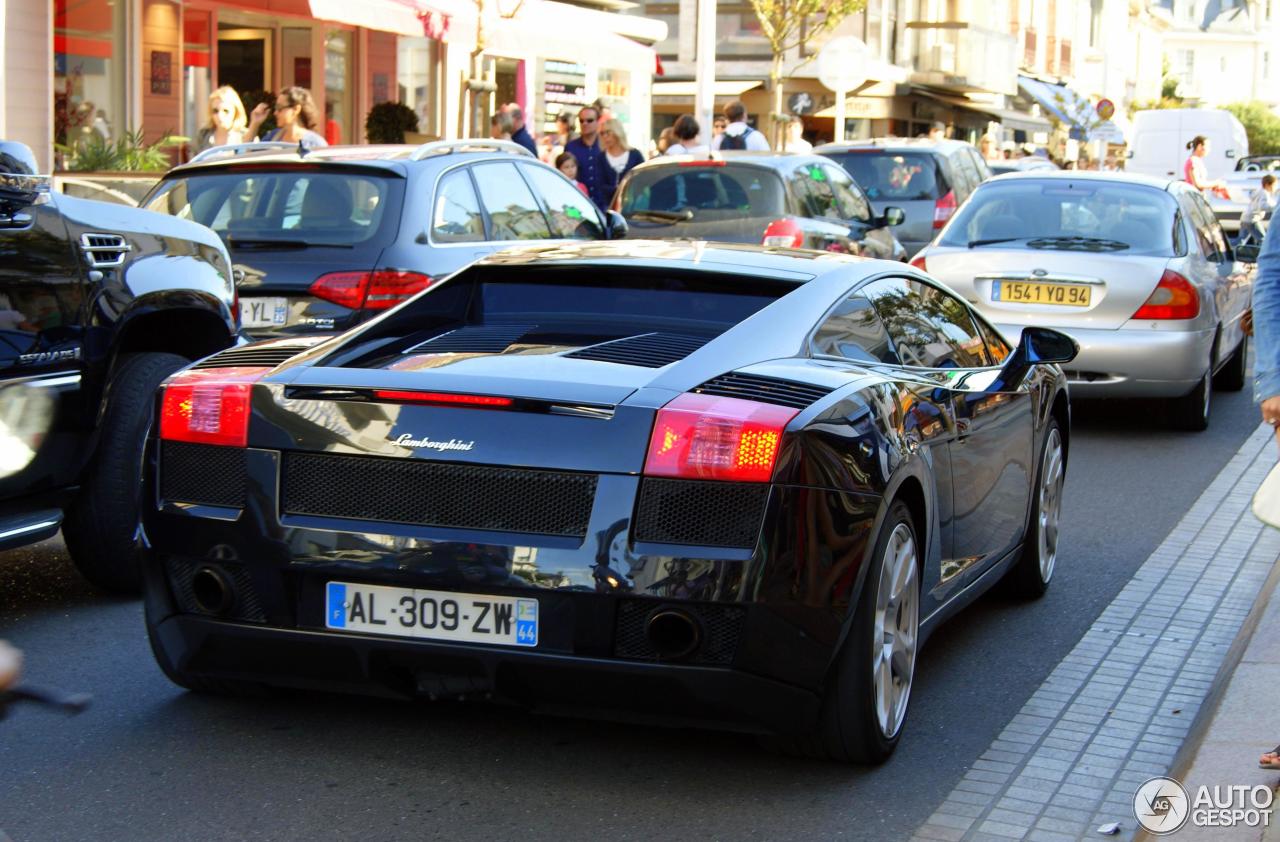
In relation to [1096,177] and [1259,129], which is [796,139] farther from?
[1259,129]

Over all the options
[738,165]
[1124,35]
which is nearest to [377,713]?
[738,165]

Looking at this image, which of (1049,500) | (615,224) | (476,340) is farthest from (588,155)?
(476,340)

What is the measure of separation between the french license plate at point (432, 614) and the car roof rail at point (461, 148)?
5378 mm

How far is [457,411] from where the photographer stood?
14.8ft

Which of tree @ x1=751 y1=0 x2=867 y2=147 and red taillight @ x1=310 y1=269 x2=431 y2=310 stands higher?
tree @ x1=751 y1=0 x2=867 y2=147

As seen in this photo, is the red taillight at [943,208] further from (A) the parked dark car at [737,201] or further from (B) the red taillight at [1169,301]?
(B) the red taillight at [1169,301]

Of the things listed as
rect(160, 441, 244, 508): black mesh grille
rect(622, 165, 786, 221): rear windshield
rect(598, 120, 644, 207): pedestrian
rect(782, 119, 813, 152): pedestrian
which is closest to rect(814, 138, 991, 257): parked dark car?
rect(782, 119, 813, 152): pedestrian

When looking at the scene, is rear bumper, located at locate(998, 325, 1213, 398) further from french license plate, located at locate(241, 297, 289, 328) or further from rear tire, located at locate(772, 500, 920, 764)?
rear tire, located at locate(772, 500, 920, 764)

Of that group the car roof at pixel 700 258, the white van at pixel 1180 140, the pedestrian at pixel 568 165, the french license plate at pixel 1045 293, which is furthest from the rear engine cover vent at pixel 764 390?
the white van at pixel 1180 140

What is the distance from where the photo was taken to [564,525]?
172 inches

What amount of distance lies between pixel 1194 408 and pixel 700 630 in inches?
309

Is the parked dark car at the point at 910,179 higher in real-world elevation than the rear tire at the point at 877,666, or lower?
Answer: higher

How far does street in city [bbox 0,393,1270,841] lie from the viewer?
4375mm

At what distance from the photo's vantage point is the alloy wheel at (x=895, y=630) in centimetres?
477
